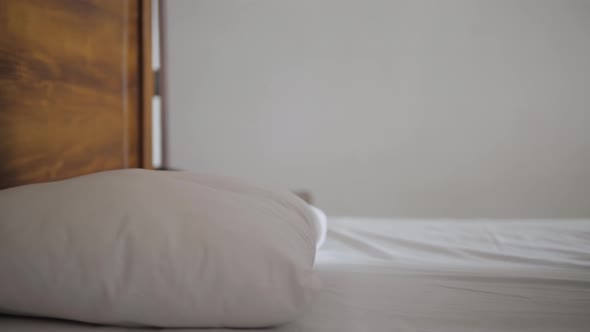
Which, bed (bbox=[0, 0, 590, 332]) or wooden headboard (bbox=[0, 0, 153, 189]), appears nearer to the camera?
bed (bbox=[0, 0, 590, 332])

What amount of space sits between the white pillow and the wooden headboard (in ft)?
1.37

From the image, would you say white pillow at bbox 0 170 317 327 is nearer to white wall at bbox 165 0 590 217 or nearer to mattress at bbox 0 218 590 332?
mattress at bbox 0 218 590 332

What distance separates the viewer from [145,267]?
0.52 m

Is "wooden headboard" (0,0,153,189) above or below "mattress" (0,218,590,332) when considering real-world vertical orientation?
above

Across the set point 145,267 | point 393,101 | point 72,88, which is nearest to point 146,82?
point 72,88

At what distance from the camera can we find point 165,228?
1.79 ft

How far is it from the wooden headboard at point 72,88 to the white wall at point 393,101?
138 cm

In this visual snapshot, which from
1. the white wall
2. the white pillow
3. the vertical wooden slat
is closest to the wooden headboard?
the vertical wooden slat

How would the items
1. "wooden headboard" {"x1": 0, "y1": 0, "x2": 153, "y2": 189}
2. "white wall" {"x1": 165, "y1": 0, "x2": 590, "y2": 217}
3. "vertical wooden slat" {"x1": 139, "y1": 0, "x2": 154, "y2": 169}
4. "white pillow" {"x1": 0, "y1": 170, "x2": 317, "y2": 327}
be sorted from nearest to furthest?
1. "white pillow" {"x1": 0, "y1": 170, "x2": 317, "y2": 327}
2. "wooden headboard" {"x1": 0, "y1": 0, "x2": 153, "y2": 189}
3. "vertical wooden slat" {"x1": 139, "y1": 0, "x2": 154, "y2": 169}
4. "white wall" {"x1": 165, "y1": 0, "x2": 590, "y2": 217}

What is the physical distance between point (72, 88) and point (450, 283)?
3.02 feet

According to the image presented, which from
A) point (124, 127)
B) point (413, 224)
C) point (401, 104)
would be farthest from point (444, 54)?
point (124, 127)

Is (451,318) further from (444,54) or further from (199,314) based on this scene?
(444,54)

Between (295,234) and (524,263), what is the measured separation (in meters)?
0.51

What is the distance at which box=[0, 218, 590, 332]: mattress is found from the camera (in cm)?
57
